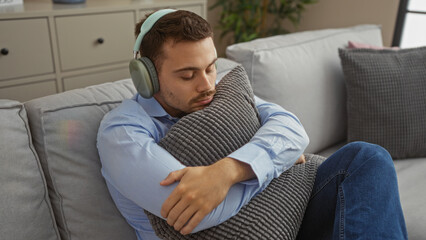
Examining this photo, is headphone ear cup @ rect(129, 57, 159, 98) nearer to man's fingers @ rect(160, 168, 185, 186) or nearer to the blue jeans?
man's fingers @ rect(160, 168, 185, 186)

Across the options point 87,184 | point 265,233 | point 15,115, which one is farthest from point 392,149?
point 15,115

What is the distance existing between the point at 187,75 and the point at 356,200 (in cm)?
56

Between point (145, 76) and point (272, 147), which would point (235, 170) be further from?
point (145, 76)

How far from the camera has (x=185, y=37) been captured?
1.04 m

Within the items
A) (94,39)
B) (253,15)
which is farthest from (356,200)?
(253,15)

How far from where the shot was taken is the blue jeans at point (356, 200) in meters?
0.98

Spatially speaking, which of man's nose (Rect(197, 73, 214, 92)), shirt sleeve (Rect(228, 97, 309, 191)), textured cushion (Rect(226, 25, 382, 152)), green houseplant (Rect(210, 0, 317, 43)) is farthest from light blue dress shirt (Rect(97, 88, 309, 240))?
green houseplant (Rect(210, 0, 317, 43))

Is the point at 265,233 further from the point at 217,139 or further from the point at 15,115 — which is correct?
the point at 15,115

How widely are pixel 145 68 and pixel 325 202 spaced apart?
2.07 ft

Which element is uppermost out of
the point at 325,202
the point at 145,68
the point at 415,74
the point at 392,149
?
the point at 145,68

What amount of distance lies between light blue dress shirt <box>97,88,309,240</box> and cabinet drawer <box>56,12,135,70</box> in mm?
1266

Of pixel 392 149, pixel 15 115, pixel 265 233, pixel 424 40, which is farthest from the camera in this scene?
pixel 424 40

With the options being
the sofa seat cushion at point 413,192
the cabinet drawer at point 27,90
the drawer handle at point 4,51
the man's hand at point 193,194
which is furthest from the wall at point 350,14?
the man's hand at point 193,194

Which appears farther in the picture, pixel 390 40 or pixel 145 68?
pixel 390 40
